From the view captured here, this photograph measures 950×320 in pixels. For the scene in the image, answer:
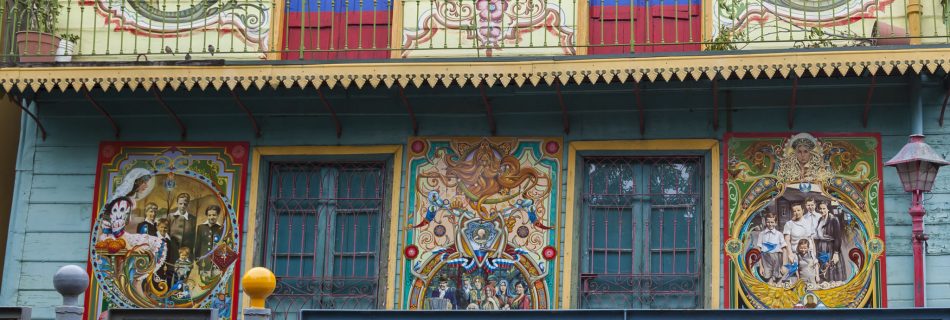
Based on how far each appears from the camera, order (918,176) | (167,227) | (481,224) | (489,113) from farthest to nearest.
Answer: (167,227), (489,113), (481,224), (918,176)

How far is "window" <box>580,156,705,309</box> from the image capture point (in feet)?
52.5

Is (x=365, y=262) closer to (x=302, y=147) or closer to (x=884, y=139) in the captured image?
(x=302, y=147)

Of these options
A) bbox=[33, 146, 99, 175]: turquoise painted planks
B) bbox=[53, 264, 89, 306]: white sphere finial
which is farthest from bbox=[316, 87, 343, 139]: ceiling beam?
bbox=[53, 264, 89, 306]: white sphere finial

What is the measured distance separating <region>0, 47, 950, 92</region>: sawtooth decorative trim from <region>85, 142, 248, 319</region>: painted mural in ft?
2.79

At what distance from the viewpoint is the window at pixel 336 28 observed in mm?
17234

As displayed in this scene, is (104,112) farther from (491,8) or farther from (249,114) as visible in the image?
(491,8)

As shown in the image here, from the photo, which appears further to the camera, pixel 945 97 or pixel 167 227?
pixel 167 227

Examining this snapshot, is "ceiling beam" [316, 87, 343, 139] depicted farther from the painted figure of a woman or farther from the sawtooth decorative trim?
the painted figure of a woman

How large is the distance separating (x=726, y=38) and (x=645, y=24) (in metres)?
0.94

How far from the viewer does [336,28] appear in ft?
57.1

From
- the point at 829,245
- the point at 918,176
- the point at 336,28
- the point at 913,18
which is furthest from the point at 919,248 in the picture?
the point at 336,28

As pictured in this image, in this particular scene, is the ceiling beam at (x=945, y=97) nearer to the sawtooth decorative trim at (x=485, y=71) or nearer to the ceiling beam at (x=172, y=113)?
the sawtooth decorative trim at (x=485, y=71)

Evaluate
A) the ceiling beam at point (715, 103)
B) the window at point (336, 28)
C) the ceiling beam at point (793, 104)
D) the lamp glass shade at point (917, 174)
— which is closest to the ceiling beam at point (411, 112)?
the window at point (336, 28)

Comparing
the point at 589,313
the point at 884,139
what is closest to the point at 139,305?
the point at 589,313
